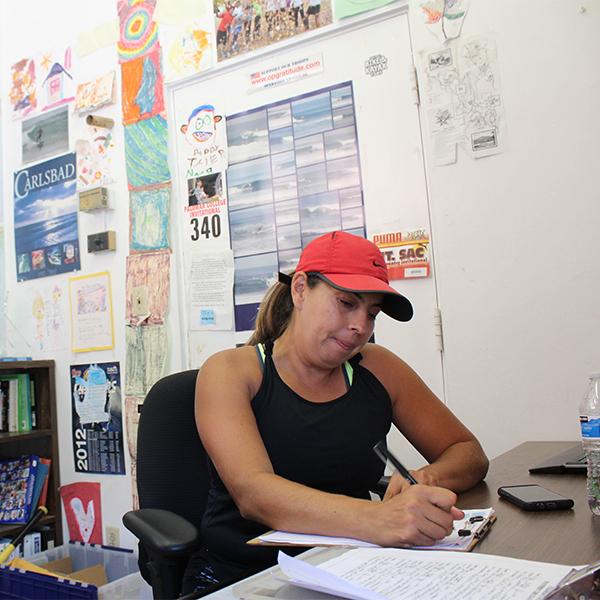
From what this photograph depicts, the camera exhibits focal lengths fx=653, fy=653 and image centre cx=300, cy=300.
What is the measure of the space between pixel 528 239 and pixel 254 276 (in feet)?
3.21

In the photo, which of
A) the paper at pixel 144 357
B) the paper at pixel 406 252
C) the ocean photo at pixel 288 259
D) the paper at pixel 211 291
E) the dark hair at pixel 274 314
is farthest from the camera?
the paper at pixel 144 357

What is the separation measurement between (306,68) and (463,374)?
1.20m

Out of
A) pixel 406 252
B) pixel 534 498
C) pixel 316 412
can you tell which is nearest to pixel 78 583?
pixel 316 412

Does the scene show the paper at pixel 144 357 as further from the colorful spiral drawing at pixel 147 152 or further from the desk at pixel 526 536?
the desk at pixel 526 536

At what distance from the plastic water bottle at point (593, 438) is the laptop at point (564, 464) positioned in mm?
289

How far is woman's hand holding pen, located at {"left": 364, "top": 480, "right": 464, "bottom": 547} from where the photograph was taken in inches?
34.6

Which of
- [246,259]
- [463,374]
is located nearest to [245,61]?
[246,259]

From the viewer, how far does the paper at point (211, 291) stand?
246cm

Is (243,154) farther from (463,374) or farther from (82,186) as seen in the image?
(463,374)

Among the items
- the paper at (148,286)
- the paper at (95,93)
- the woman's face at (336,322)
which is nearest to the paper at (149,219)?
the paper at (148,286)

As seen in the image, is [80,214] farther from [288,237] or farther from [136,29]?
[288,237]

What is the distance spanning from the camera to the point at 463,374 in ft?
6.55

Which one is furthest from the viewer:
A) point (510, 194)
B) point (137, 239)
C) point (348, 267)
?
point (137, 239)

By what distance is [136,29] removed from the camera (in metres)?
2.73
